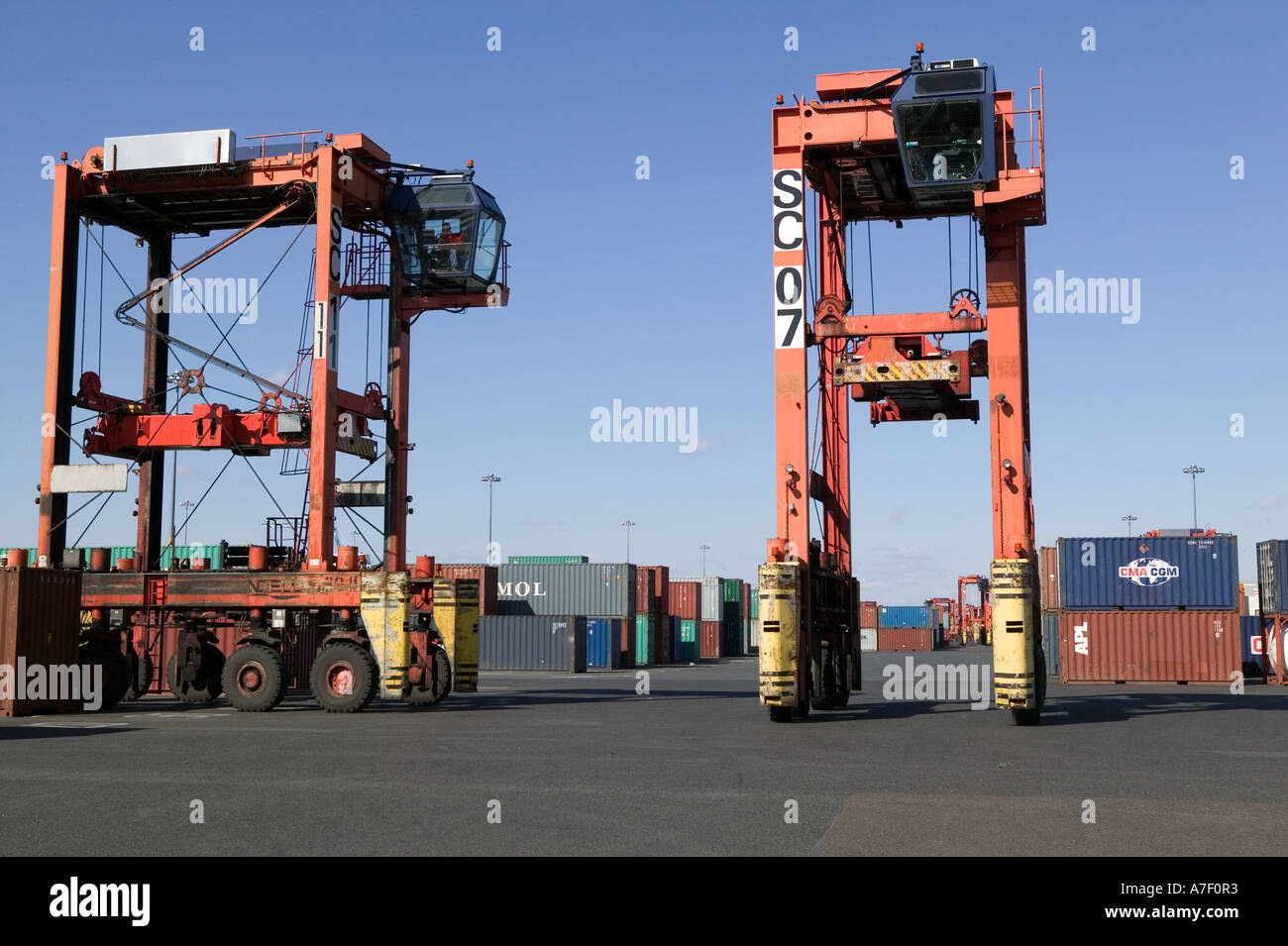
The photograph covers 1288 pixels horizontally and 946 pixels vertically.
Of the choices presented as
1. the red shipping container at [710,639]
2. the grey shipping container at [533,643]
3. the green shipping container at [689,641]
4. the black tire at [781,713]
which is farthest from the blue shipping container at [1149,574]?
the red shipping container at [710,639]

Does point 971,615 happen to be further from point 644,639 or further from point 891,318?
point 891,318

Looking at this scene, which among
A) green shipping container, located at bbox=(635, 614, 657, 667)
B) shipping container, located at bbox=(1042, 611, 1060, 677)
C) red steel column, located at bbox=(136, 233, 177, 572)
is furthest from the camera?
green shipping container, located at bbox=(635, 614, 657, 667)

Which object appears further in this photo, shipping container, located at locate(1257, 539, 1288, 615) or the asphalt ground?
shipping container, located at locate(1257, 539, 1288, 615)

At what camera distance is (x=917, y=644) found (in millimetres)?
101688

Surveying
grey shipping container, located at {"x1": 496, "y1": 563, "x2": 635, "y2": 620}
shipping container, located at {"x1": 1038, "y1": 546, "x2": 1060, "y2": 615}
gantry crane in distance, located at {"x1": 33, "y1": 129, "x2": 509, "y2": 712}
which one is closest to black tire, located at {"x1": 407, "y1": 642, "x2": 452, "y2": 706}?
gantry crane in distance, located at {"x1": 33, "y1": 129, "x2": 509, "y2": 712}

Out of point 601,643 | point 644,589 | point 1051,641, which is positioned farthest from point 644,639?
point 1051,641

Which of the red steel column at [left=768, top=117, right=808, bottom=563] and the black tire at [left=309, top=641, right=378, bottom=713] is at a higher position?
the red steel column at [left=768, top=117, right=808, bottom=563]

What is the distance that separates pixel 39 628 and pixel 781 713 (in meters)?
14.3

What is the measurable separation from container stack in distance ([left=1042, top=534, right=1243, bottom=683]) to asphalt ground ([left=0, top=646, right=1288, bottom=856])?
17.3 meters

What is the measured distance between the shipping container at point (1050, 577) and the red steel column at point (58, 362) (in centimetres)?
2935

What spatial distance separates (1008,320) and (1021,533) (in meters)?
3.78

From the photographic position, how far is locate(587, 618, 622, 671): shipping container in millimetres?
62031

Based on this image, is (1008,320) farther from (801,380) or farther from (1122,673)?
(1122,673)

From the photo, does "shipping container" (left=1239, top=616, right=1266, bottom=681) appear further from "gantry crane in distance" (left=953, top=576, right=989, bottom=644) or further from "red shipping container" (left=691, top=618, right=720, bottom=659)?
"gantry crane in distance" (left=953, top=576, right=989, bottom=644)
